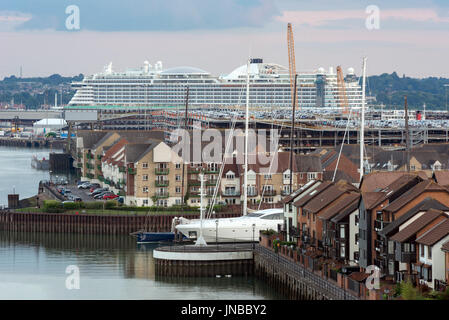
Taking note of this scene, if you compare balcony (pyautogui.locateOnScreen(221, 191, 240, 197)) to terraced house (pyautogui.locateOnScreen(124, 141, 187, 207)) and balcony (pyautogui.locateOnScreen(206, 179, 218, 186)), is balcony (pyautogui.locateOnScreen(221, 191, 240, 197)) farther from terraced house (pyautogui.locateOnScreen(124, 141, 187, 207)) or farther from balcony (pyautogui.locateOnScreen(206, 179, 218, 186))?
terraced house (pyautogui.locateOnScreen(124, 141, 187, 207))

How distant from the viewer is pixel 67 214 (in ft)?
177

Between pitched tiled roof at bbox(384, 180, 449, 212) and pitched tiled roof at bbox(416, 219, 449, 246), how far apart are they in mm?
2261

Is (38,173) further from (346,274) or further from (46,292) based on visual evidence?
(346,274)

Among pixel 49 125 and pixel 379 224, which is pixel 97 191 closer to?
pixel 379 224

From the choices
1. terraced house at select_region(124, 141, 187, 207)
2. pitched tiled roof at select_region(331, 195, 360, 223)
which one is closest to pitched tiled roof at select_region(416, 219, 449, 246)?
pitched tiled roof at select_region(331, 195, 360, 223)

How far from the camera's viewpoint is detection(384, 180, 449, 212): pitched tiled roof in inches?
1255

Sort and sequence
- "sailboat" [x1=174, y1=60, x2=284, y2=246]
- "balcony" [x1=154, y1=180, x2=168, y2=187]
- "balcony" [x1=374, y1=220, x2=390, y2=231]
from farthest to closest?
1. "balcony" [x1=154, y1=180, x2=168, y2=187]
2. "sailboat" [x1=174, y1=60, x2=284, y2=246]
3. "balcony" [x1=374, y1=220, x2=390, y2=231]

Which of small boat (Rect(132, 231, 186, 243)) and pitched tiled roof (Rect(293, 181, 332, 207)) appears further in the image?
small boat (Rect(132, 231, 186, 243))

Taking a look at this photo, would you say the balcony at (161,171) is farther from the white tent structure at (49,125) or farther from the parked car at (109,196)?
the white tent structure at (49,125)

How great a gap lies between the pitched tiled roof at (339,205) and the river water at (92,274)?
2.89 metres

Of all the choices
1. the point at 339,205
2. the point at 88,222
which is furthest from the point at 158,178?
the point at 339,205

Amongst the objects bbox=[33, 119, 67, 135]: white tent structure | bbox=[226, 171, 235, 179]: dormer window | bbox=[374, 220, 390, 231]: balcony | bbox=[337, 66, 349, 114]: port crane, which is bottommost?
bbox=[374, 220, 390, 231]: balcony

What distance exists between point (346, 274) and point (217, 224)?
14.6m

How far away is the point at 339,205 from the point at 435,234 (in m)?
7.84
